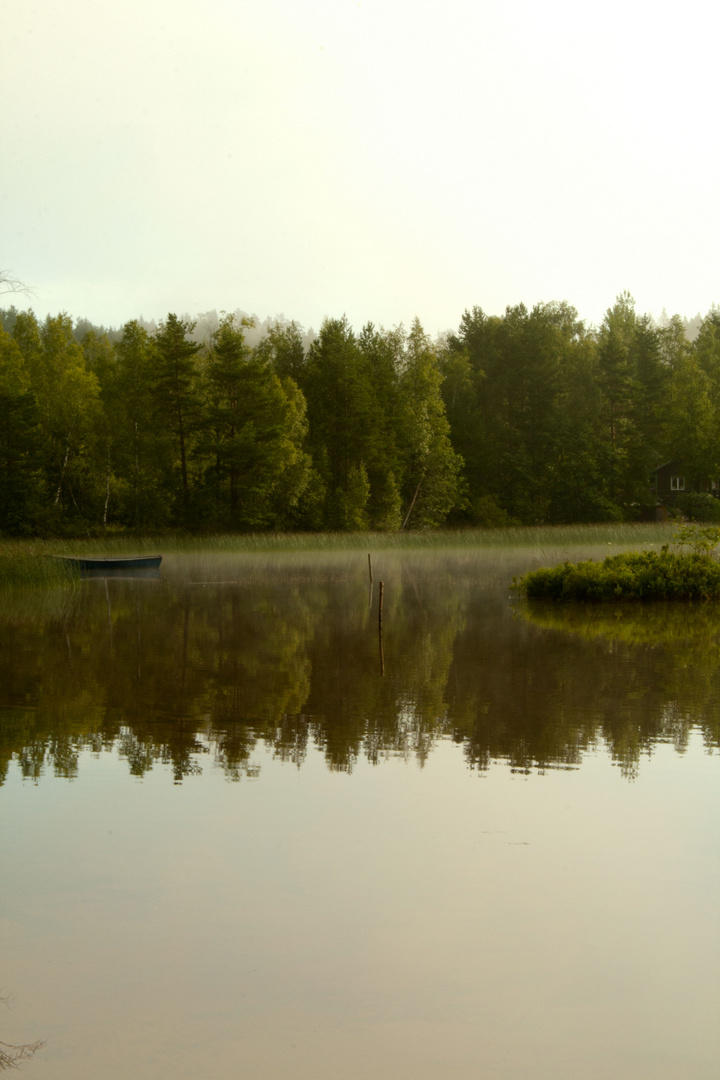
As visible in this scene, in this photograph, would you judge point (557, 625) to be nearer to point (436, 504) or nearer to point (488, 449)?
point (436, 504)

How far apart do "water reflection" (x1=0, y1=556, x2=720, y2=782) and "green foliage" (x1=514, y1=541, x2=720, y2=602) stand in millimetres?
1573

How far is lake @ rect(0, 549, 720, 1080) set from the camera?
5148mm

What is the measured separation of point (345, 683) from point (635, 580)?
46.7 ft

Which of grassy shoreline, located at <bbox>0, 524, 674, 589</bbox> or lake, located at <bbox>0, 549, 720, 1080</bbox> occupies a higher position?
A: grassy shoreline, located at <bbox>0, 524, 674, 589</bbox>

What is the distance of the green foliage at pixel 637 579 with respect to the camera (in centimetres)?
2752

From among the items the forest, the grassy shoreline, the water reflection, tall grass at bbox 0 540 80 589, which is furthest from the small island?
the forest

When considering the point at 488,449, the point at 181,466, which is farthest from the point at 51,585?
the point at 488,449

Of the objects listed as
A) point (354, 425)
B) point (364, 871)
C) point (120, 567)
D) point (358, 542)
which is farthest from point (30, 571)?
point (354, 425)

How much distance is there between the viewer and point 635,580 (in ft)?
90.1

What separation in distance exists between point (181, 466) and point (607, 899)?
6462cm

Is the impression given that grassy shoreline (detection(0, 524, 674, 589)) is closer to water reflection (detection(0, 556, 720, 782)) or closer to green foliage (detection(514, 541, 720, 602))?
green foliage (detection(514, 541, 720, 602))

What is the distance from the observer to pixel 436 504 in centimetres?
8281

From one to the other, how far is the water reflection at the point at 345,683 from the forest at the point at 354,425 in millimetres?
39770

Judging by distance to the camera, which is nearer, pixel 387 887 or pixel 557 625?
pixel 387 887
